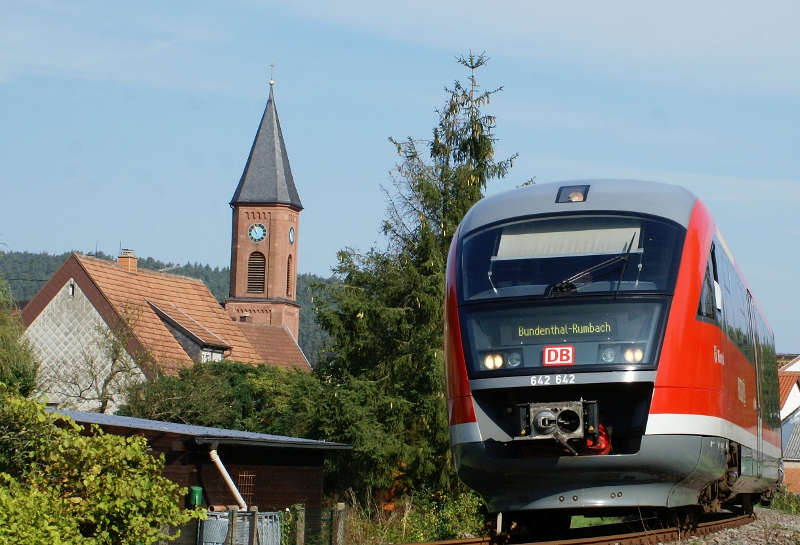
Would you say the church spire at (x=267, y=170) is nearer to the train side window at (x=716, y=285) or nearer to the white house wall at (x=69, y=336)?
the white house wall at (x=69, y=336)

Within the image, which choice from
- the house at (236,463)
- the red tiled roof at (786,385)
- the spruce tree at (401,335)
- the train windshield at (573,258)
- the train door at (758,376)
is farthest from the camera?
the red tiled roof at (786,385)

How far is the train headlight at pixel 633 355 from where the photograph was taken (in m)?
10.6

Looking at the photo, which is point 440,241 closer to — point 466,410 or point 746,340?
point 746,340

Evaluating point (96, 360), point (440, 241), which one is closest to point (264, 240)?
point (96, 360)

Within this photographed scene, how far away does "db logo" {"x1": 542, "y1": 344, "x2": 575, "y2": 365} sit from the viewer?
10748 millimetres

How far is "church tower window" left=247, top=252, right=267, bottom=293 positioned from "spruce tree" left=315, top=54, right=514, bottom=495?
64035 millimetres

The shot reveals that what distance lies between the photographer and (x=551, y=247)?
1159 centimetres

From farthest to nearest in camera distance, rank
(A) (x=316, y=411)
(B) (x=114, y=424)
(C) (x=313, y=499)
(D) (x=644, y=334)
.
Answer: (A) (x=316, y=411) < (C) (x=313, y=499) < (B) (x=114, y=424) < (D) (x=644, y=334)

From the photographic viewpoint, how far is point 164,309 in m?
58.8

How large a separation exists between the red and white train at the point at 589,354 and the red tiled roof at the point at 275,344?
6154 cm

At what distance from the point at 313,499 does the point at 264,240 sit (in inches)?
2725

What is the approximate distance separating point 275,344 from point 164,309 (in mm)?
22007

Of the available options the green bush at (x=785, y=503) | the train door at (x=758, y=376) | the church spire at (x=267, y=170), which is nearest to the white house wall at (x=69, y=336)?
the green bush at (x=785, y=503)

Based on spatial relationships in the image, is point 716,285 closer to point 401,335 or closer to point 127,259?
point 401,335
